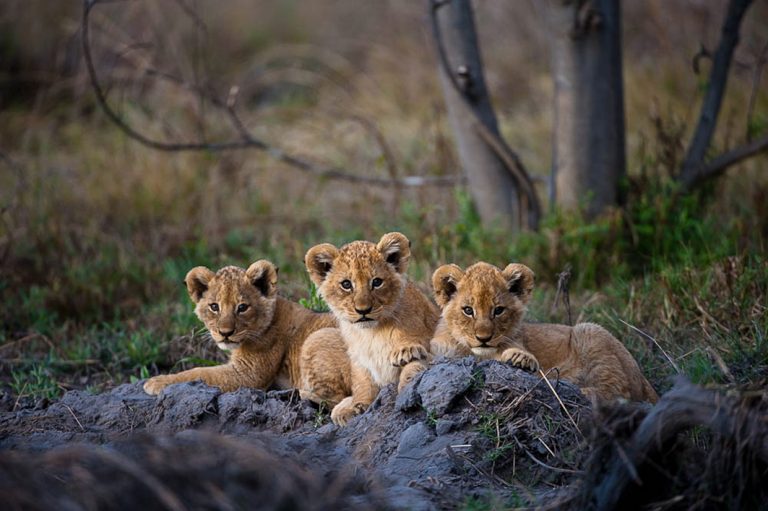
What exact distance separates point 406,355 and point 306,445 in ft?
2.43

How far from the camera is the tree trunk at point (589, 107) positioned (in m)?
7.62

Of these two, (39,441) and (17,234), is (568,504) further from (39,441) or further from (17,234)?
(17,234)


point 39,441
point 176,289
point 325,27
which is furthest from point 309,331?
point 325,27

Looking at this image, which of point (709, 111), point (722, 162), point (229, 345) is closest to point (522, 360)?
point (229, 345)

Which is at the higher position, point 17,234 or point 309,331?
point 17,234

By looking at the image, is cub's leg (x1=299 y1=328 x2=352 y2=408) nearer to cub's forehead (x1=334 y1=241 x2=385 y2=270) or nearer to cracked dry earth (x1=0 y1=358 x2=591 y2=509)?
cracked dry earth (x1=0 y1=358 x2=591 y2=509)

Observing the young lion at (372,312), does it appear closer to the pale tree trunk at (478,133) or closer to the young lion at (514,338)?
the young lion at (514,338)

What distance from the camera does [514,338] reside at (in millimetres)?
5223

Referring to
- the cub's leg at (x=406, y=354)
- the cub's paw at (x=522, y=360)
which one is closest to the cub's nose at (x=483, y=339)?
the cub's paw at (x=522, y=360)

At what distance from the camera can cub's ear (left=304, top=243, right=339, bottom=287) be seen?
5320 millimetres

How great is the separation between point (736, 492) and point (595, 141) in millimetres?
4267

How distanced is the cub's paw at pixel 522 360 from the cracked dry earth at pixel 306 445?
0.10m

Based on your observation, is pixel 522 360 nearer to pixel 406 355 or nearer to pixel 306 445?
pixel 406 355

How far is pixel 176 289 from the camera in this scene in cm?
789
